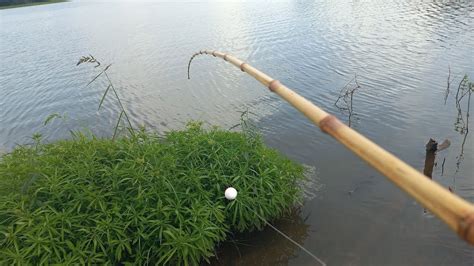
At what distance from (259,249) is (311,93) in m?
8.26

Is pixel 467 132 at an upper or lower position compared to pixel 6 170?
lower

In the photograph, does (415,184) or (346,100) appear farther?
(346,100)

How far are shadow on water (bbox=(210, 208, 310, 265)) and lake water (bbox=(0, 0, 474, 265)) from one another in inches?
0.7

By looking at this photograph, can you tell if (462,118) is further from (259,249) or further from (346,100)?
(259,249)

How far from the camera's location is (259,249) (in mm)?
5688

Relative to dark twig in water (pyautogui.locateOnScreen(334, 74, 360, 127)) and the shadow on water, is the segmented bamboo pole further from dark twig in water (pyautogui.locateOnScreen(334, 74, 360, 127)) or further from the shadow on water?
dark twig in water (pyautogui.locateOnScreen(334, 74, 360, 127))

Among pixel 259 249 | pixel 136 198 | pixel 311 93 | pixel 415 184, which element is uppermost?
pixel 415 184

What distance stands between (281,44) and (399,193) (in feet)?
48.1

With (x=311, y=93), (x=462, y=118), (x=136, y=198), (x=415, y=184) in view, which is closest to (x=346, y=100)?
(x=311, y=93)

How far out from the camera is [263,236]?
5.88m

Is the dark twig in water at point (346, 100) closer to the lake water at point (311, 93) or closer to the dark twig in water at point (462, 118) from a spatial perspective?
the lake water at point (311, 93)

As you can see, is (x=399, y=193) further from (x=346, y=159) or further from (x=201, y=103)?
(x=201, y=103)

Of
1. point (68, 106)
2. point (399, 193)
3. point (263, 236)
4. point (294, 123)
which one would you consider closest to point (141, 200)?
point (263, 236)

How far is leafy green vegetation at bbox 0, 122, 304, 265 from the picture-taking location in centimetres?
432
